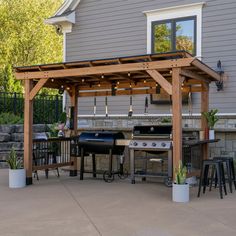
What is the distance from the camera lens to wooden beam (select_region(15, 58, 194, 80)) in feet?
23.6

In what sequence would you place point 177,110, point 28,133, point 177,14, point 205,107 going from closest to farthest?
1. point 177,110
2. point 28,133
3. point 205,107
4. point 177,14

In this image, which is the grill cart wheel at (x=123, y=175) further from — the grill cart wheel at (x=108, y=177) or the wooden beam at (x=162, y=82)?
the wooden beam at (x=162, y=82)

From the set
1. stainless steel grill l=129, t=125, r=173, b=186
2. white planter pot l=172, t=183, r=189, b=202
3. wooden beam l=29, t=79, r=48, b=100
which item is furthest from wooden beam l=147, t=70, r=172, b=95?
wooden beam l=29, t=79, r=48, b=100

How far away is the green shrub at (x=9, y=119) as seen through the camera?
1272 cm

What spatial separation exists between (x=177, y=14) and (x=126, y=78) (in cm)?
248

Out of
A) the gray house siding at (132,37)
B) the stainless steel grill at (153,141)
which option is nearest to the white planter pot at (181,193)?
the stainless steel grill at (153,141)

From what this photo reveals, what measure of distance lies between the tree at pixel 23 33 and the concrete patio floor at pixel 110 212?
14633 millimetres

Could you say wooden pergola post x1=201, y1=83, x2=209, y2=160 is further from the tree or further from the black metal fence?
the tree

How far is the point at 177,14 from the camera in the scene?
10.4m

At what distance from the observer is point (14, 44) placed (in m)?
22.0

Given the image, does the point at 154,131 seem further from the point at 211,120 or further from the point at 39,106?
the point at 39,106

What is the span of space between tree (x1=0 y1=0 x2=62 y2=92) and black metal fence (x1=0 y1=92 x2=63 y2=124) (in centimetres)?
761

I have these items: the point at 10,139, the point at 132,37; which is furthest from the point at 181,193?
the point at 10,139

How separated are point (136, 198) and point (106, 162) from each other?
3.91 m
